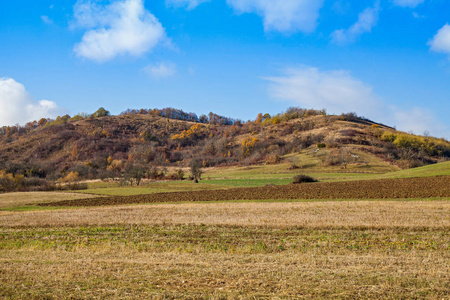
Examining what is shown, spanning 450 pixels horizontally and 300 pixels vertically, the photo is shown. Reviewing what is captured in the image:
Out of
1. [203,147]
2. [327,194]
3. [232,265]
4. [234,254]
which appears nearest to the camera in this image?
[232,265]

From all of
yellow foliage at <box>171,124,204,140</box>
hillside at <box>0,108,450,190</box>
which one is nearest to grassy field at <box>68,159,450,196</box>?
hillside at <box>0,108,450,190</box>

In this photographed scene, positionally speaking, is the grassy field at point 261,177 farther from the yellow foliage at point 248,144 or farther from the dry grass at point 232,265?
the dry grass at point 232,265

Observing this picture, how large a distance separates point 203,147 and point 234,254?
157076mm

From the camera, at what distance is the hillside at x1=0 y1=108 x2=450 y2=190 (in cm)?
10475

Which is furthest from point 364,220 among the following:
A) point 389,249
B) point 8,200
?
point 8,200

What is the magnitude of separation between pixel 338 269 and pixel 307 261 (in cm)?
172

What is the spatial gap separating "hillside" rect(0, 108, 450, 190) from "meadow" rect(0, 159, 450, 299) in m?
52.3

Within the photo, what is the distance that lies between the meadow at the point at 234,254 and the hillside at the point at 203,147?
172 feet

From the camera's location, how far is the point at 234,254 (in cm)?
1502

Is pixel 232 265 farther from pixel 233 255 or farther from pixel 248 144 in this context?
pixel 248 144

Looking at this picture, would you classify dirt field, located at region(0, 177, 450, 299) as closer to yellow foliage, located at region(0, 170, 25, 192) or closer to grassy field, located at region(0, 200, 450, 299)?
grassy field, located at region(0, 200, 450, 299)

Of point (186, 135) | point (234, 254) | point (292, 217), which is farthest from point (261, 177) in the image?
point (186, 135)

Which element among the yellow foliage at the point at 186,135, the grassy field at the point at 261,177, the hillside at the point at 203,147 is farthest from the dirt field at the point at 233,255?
the yellow foliage at the point at 186,135

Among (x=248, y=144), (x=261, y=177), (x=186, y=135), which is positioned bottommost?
(x=261, y=177)
